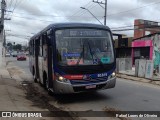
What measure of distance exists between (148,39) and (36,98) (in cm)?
2634

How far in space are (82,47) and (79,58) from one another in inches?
16.9

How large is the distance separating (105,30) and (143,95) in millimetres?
3205

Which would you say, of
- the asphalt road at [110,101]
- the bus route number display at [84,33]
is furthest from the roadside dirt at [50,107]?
the bus route number display at [84,33]

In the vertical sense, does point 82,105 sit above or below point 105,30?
below

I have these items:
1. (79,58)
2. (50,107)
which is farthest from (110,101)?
(50,107)

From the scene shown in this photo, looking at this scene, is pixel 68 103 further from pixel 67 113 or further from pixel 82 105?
pixel 67 113

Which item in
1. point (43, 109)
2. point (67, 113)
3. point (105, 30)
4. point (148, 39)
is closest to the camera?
point (67, 113)

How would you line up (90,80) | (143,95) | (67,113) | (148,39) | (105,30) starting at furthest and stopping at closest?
(148,39)
(143,95)
(105,30)
(90,80)
(67,113)

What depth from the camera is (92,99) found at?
38.3ft

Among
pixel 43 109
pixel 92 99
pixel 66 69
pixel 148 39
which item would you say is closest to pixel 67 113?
pixel 43 109

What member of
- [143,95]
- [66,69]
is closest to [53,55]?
[66,69]

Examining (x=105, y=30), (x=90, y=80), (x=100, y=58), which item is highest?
(x=105, y=30)

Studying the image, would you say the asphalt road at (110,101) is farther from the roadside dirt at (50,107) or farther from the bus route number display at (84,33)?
the bus route number display at (84,33)

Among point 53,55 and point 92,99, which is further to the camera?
point 92,99
